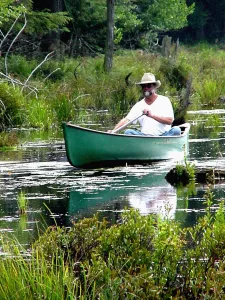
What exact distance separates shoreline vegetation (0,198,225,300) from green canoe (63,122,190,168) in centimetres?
784

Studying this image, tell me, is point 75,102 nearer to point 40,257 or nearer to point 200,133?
point 200,133

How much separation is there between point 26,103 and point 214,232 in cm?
1588

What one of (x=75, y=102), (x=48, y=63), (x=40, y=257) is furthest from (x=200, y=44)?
(x=40, y=257)

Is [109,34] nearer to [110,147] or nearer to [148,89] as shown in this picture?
[148,89]

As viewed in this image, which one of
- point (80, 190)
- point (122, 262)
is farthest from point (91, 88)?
point (122, 262)

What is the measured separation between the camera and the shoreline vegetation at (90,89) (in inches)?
866

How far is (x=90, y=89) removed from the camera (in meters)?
26.9

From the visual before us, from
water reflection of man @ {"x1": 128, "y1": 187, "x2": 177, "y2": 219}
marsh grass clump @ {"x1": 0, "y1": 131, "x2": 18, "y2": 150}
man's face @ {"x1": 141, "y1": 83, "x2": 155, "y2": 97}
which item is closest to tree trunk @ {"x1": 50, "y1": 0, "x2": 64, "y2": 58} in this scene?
marsh grass clump @ {"x1": 0, "y1": 131, "x2": 18, "y2": 150}

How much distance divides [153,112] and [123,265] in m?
9.60

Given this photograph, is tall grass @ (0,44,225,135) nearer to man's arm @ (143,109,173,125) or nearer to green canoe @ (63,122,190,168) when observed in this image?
green canoe @ (63,122,190,168)

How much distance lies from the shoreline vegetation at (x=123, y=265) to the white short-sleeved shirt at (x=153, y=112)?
8907 mm

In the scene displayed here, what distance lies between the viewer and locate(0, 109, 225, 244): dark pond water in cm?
1081

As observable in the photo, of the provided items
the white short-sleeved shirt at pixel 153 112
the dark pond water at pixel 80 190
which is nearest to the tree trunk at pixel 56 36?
the dark pond water at pixel 80 190

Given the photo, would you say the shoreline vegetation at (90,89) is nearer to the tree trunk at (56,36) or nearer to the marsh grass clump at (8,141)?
the marsh grass clump at (8,141)
